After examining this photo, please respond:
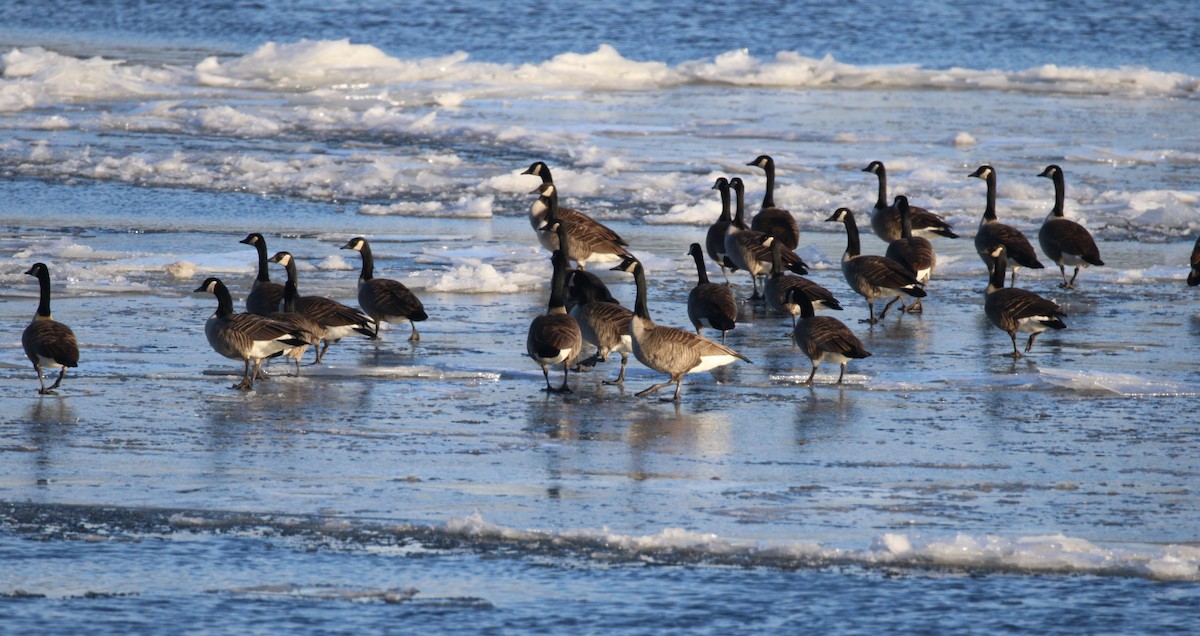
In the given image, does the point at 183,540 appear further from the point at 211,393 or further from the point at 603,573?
the point at 211,393

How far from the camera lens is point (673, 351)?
9.90 metres

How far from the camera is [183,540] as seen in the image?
7.06 metres

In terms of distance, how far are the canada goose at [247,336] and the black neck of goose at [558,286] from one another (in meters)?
1.80

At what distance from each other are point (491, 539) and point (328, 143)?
57.0ft

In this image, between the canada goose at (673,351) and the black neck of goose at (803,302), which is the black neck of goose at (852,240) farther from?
the canada goose at (673,351)

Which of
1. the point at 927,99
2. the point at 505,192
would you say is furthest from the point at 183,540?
the point at 927,99

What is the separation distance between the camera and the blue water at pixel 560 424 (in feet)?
21.6

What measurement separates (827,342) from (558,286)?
2.10 metres

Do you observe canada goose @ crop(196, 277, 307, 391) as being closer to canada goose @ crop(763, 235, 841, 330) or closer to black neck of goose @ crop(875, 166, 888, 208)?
canada goose @ crop(763, 235, 841, 330)

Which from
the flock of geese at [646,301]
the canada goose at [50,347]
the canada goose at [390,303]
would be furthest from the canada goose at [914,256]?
the canada goose at [50,347]

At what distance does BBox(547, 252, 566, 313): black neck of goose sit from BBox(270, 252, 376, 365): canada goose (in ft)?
4.46

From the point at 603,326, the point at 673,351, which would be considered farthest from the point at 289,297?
the point at 673,351

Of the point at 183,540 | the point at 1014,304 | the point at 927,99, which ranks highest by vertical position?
the point at 927,99

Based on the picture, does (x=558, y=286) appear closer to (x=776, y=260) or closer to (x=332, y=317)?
(x=332, y=317)
